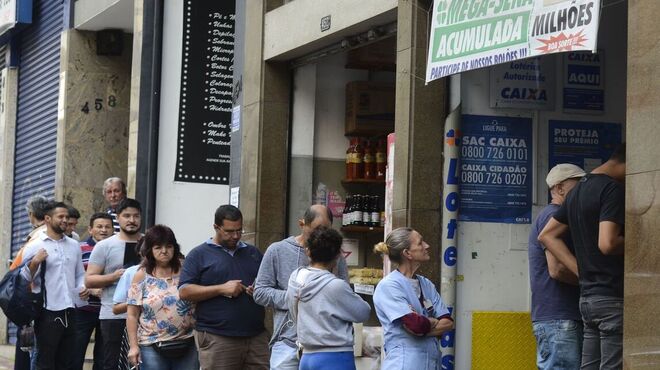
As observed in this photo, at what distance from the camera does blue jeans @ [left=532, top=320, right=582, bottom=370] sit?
845 centimetres

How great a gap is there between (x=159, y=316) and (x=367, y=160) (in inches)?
152

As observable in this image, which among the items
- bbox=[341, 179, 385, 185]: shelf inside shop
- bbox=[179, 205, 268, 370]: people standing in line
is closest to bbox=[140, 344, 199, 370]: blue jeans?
bbox=[179, 205, 268, 370]: people standing in line

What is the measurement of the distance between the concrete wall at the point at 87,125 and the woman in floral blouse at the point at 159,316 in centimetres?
847

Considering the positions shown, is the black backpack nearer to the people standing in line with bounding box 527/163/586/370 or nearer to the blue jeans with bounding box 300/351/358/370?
the blue jeans with bounding box 300/351/358/370

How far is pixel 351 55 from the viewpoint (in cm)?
1323

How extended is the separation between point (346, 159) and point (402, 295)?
17.7 ft

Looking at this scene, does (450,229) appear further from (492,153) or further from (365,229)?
(365,229)

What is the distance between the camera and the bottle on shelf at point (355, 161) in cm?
1313

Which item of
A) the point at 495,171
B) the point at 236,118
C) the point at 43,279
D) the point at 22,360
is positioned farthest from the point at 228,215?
the point at 22,360

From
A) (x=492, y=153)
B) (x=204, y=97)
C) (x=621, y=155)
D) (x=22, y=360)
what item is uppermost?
(x=204, y=97)

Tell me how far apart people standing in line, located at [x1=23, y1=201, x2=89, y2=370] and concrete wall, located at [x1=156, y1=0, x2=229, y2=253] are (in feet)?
10.6

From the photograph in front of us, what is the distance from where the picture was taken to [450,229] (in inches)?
401

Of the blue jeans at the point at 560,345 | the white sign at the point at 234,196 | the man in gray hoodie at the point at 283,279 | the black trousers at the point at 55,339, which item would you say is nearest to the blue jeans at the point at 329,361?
the man in gray hoodie at the point at 283,279

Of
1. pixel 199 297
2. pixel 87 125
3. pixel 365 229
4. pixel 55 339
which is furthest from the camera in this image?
pixel 87 125
